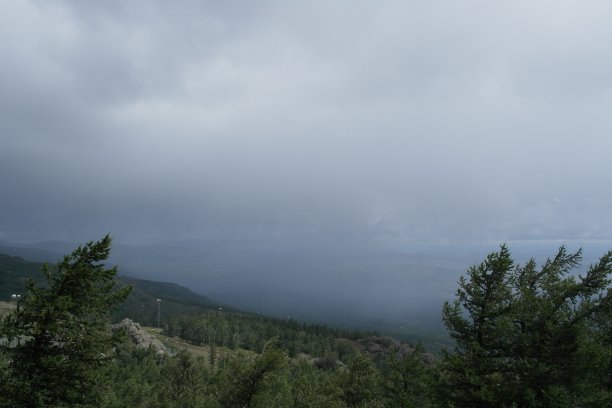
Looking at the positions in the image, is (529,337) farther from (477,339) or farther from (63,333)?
(63,333)

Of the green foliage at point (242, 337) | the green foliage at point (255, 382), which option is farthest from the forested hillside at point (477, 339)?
the green foliage at point (242, 337)

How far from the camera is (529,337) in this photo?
16.0 metres

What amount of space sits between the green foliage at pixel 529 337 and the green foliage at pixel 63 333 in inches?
610

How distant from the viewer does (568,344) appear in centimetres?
1553

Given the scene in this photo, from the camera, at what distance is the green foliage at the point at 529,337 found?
597 inches

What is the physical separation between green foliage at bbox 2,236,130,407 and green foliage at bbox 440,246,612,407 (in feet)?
50.9

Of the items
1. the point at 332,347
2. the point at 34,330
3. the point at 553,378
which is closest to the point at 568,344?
the point at 553,378

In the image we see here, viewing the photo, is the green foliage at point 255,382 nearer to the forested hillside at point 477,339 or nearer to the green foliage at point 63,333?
the forested hillside at point 477,339

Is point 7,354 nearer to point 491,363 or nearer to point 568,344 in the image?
point 491,363

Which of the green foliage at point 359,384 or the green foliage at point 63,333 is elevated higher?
the green foliage at point 63,333

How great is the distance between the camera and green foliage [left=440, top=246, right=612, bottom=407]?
597 inches

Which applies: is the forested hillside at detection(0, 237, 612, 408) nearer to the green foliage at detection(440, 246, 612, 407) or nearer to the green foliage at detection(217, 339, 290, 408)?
the green foliage at detection(440, 246, 612, 407)

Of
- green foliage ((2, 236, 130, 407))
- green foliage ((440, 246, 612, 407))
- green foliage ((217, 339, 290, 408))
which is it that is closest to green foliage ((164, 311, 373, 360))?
green foliage ((217, 339, 290, 408))

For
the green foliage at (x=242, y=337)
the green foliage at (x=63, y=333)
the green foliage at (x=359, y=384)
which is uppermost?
the green foliage at (x=63, y=333)
